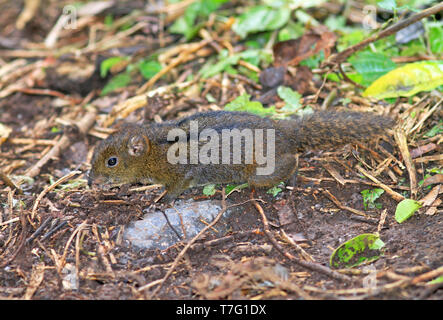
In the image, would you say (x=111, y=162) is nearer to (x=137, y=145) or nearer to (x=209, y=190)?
(x=137, y=145)

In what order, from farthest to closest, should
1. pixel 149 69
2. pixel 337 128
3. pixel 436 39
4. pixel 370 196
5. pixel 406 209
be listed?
1. pixel 149 69
2. pixel 436 39
3. pixel 337 128
4. pixel 370 196
5. pixel 406 209

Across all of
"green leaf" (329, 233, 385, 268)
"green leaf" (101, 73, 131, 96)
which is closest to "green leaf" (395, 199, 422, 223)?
"green leaf" (329, 233, 385, 268)

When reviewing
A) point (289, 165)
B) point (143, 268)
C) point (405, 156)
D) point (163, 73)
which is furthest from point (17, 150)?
point (405, 156)

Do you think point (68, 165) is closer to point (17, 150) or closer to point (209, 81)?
point (17, 150)

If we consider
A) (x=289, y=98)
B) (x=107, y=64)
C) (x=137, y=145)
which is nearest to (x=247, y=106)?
(x=289, y=98)

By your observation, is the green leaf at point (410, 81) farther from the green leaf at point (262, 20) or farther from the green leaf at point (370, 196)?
the green leaf at point (262, 20)

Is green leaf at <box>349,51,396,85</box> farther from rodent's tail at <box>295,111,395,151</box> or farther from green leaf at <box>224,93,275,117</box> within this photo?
green leaf at <box>224,93,275,117</box>

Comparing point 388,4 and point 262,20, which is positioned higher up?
point 262,20
